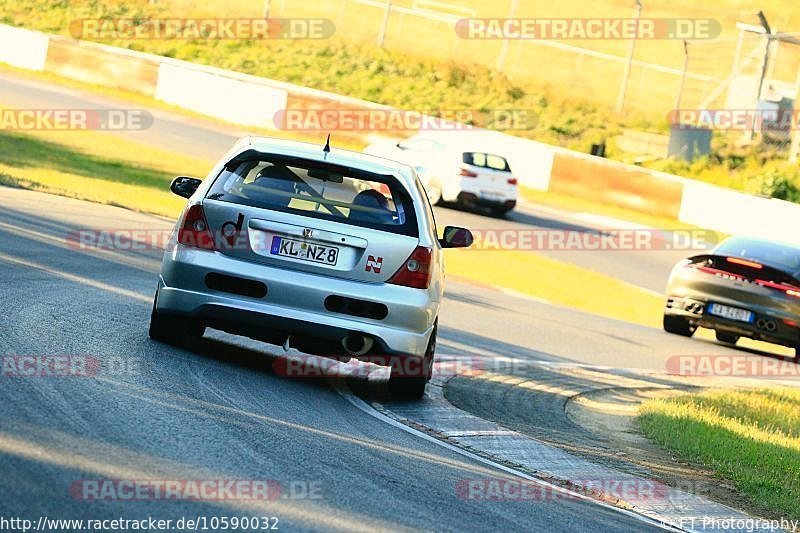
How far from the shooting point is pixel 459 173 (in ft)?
97.0

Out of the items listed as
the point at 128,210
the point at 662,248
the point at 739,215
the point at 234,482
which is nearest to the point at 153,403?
the point at 234,482

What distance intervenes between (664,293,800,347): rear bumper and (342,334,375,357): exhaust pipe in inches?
380

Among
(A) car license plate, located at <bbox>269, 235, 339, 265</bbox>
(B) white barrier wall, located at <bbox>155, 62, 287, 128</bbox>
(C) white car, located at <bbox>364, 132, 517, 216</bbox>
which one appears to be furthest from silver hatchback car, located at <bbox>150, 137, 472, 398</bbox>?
(B) white barrier wall, located at <bbox>155, 62, 287, 128</bbox>

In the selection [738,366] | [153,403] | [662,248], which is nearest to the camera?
[153,403]

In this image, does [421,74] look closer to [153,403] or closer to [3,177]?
[3,177]

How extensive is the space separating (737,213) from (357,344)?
25146 mm

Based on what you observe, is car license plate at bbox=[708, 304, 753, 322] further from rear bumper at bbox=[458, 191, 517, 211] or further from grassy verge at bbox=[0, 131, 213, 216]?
rear bumper at bbox=[458, 191, 517, 211]

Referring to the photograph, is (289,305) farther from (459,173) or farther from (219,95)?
(219,95)

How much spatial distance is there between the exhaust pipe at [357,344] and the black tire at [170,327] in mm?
1001

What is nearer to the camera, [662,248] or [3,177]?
[3,177]

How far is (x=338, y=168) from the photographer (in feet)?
30.9

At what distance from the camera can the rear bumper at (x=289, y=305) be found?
9008 mm

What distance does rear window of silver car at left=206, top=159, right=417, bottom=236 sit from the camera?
30.3 feet

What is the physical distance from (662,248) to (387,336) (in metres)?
21.8
